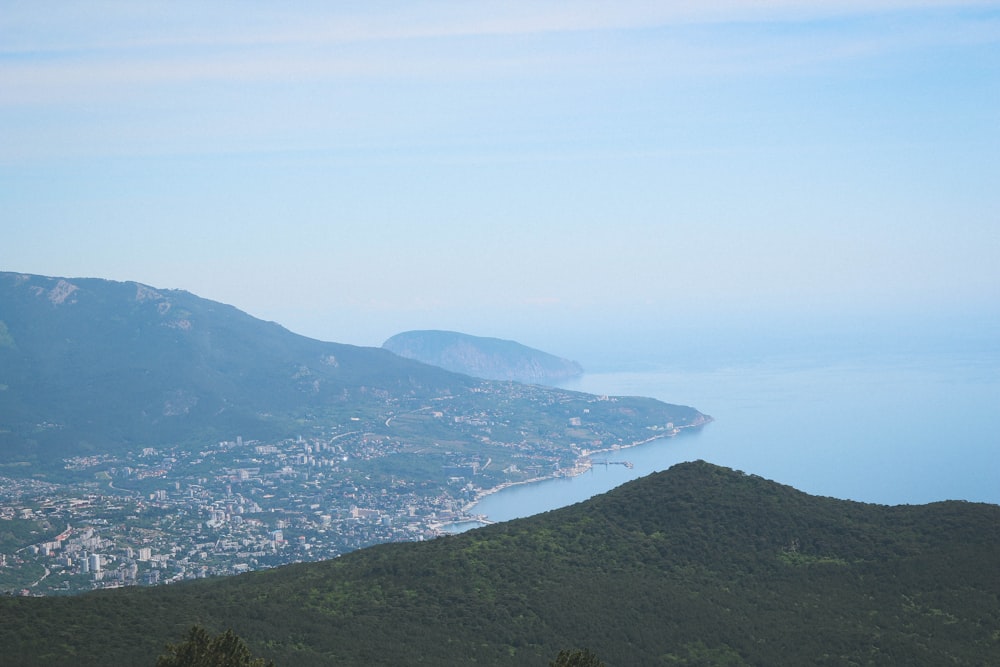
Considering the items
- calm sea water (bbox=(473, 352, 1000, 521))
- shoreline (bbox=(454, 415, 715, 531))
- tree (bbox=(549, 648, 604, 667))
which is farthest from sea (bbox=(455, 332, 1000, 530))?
tree (bbox=(549, 648, 604, 667))

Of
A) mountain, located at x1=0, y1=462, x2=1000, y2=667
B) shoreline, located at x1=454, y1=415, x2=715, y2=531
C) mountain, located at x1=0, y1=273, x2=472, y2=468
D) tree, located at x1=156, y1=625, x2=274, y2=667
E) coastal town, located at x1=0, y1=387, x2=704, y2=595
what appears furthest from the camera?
mountain, located at x1=0, y1=273, x2=472, y2=468

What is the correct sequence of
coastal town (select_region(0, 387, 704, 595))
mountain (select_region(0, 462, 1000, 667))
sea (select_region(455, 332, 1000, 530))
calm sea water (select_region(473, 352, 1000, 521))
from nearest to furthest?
mountain (select_region(0, 462, 1000, 667)) → coastal town (select_region(0, 387, 704, 595)) → sea (select_region(455, 332, 1000, 530)) → calm sea water (select_region(473, 352, 1000, 521))

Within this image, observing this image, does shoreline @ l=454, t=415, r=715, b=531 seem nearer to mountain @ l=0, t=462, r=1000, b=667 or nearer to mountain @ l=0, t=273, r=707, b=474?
mountain @ l=0, t=273, r=707, b=474

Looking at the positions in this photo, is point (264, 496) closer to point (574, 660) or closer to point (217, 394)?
point (217, 394)

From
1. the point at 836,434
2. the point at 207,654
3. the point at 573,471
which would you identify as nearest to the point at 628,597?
the point at 207,654

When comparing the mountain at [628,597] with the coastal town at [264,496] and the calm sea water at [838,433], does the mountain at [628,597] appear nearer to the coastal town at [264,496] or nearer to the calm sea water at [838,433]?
the coastal town at [264,496]

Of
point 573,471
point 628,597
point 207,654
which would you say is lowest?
point 628,597

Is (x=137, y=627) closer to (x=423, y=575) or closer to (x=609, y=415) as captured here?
(x=423, y=575)
